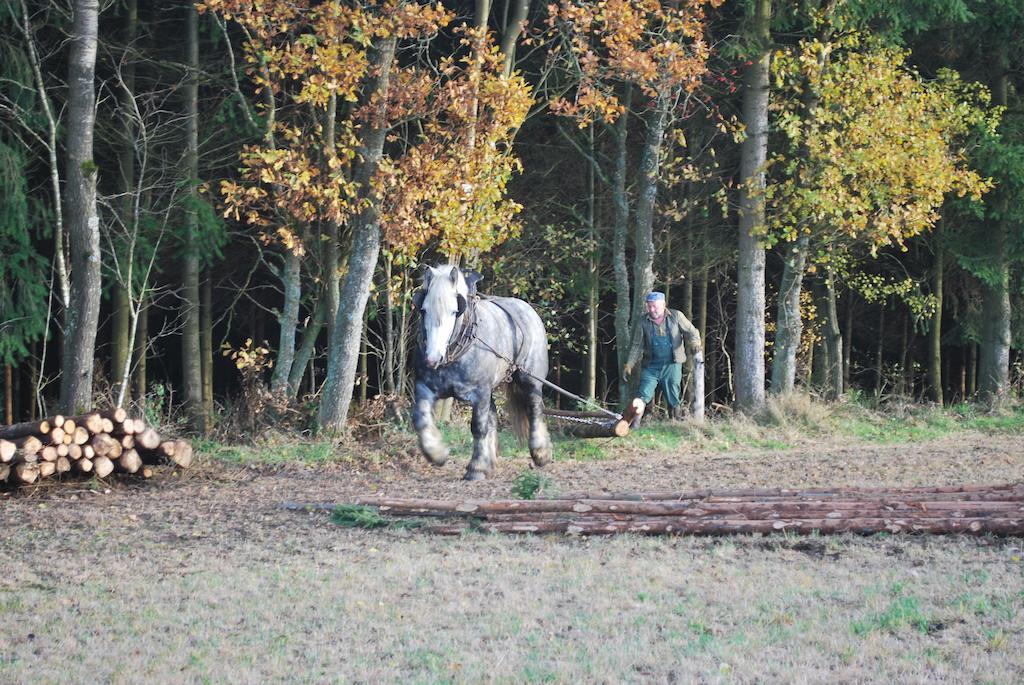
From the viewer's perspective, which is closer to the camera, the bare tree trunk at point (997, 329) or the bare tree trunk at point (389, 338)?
the bare tree trunk at point (389, 338)

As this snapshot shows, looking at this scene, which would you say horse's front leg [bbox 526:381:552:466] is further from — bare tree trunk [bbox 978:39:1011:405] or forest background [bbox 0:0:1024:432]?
bare tree trunk [bbox 978:39:1011:405]

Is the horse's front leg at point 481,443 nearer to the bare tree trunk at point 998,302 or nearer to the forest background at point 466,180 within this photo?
the forest background at point 466,180

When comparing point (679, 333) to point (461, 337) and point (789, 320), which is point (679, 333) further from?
point (461, 337)

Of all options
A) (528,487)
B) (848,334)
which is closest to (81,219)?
(528,487)

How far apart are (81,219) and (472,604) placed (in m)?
8.60

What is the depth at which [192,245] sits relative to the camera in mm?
18516

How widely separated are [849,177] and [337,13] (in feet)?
30.6

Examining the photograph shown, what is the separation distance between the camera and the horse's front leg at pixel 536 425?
46.3ft

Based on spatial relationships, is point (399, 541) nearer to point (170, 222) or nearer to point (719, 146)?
point (170, 222)

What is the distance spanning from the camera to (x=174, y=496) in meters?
12.5

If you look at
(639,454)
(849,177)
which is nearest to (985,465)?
(639,454)

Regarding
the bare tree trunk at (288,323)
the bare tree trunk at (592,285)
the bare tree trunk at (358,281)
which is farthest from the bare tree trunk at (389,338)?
the bare tree trunk at (592,285)

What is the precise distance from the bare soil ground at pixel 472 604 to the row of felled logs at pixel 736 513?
0.64 feet

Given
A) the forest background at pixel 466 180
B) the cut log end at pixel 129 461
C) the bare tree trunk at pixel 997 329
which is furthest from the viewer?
the bare tree trunk at pixel 997 329
